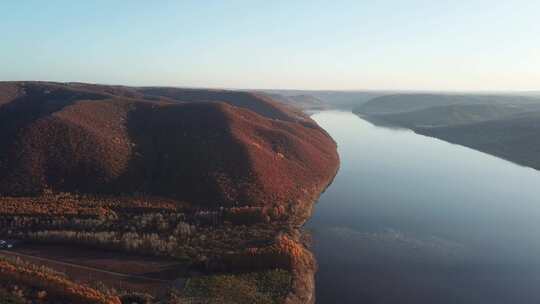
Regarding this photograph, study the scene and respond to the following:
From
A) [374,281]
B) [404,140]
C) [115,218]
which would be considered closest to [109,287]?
[115,218]

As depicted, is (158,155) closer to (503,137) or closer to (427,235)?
(427,235)

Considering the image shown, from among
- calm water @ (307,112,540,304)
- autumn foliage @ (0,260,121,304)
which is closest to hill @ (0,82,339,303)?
autumn foliage @ (0,260,121,304)

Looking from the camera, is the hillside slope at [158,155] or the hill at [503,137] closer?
the hillside slope at [158,155]

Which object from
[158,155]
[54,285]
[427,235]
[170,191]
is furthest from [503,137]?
[54,285]

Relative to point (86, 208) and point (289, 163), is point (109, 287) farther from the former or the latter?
point (289, 163)

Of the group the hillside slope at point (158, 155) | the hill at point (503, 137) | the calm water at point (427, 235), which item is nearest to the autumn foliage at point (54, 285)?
the calm water at point (427, 235)

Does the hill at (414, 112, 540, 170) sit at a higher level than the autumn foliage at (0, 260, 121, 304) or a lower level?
higher

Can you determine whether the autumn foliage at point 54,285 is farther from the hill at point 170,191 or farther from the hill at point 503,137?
the hill at point 503,137

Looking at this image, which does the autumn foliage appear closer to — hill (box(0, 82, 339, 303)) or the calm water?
hill (box(0, 82, 339, 303))

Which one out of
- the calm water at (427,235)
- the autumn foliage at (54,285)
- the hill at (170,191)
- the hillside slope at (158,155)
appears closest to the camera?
the autumn foliage at (54,285)

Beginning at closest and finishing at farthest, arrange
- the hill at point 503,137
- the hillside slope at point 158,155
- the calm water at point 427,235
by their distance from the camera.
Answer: the calm water at point 427,235 < the hillside slope at point 158,155 < the hill at point 503,137
